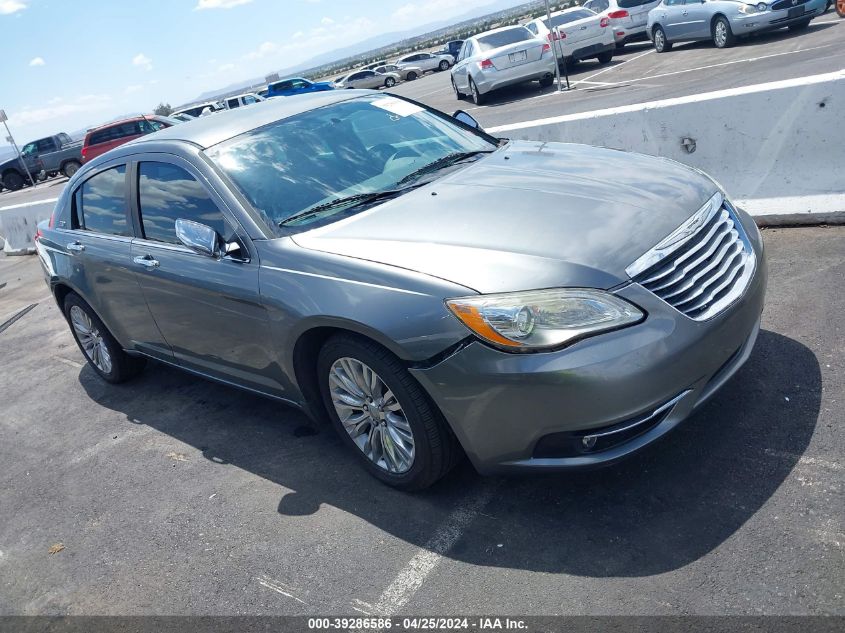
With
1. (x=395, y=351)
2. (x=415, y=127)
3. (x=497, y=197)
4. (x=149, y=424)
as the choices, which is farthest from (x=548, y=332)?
(x=149, y=424)

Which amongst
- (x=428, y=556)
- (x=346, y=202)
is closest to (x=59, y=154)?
(x=346, y=202)

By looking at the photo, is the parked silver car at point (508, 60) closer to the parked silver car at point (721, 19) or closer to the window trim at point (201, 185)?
the parked silver car at point (721, 19)

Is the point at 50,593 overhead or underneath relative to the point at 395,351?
underneath

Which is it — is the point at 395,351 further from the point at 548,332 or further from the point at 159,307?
the point at 159,307

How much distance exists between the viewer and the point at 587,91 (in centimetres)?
1711

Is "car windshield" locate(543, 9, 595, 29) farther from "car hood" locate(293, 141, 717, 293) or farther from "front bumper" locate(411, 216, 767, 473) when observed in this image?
"front bumper" locate(411, 216, 767, 473)

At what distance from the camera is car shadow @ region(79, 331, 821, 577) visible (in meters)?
3.09

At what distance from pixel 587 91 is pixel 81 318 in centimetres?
1356

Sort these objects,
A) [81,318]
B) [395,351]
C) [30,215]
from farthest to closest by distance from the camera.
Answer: [30,215] → [81,318] → [395,351]

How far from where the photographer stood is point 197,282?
13.9 feet

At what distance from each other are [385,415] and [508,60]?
1636 cm

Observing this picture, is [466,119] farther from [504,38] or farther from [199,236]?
[504,38]

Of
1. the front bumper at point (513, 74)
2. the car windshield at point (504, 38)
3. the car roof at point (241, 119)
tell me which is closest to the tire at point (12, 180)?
the car windshield at point (504, 38)

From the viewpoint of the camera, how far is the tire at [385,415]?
3350 millimetres
